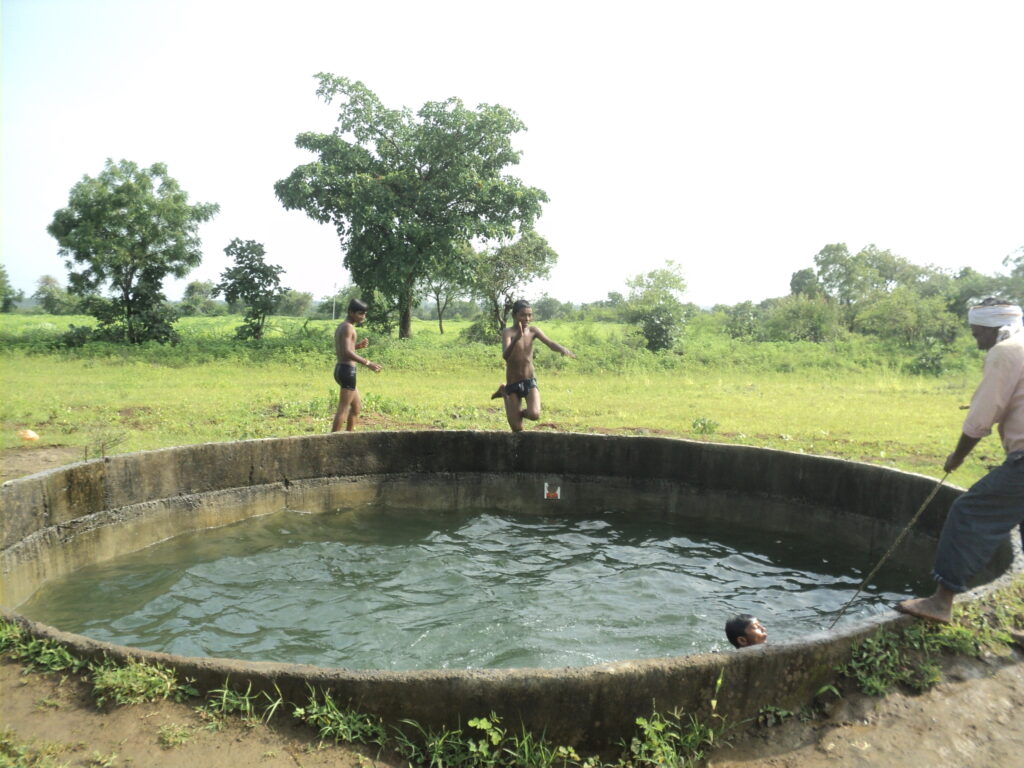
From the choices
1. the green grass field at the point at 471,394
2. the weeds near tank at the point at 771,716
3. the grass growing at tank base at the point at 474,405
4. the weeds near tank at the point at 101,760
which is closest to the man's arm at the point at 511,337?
the grass growing at tank base at the point at 474,405

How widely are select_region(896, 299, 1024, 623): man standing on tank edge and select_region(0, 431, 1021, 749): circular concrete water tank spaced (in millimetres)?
401

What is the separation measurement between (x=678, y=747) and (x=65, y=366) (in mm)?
21326

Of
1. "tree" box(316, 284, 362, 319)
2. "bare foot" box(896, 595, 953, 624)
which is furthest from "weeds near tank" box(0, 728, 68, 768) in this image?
"tree" box(316, 284, 362, 319)

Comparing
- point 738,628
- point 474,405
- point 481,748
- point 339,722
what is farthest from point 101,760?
point 474,405

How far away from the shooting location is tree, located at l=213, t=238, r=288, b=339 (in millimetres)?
25906

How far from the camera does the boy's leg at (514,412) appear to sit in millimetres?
9984

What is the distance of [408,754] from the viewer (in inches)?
142

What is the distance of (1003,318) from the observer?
4.59 metres

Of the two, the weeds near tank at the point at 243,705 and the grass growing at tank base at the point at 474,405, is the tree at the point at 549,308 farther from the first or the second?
the weeds near tank at the point at 243,705

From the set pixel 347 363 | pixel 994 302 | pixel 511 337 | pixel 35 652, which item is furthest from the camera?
pixel 347 363

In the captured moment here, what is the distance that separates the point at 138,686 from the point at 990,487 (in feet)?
15.9

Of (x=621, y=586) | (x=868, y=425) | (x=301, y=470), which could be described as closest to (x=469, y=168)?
(x=868, y=425)

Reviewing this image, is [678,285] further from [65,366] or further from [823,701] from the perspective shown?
[823,701]

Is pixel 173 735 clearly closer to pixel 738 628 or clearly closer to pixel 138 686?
pixel 138 686
